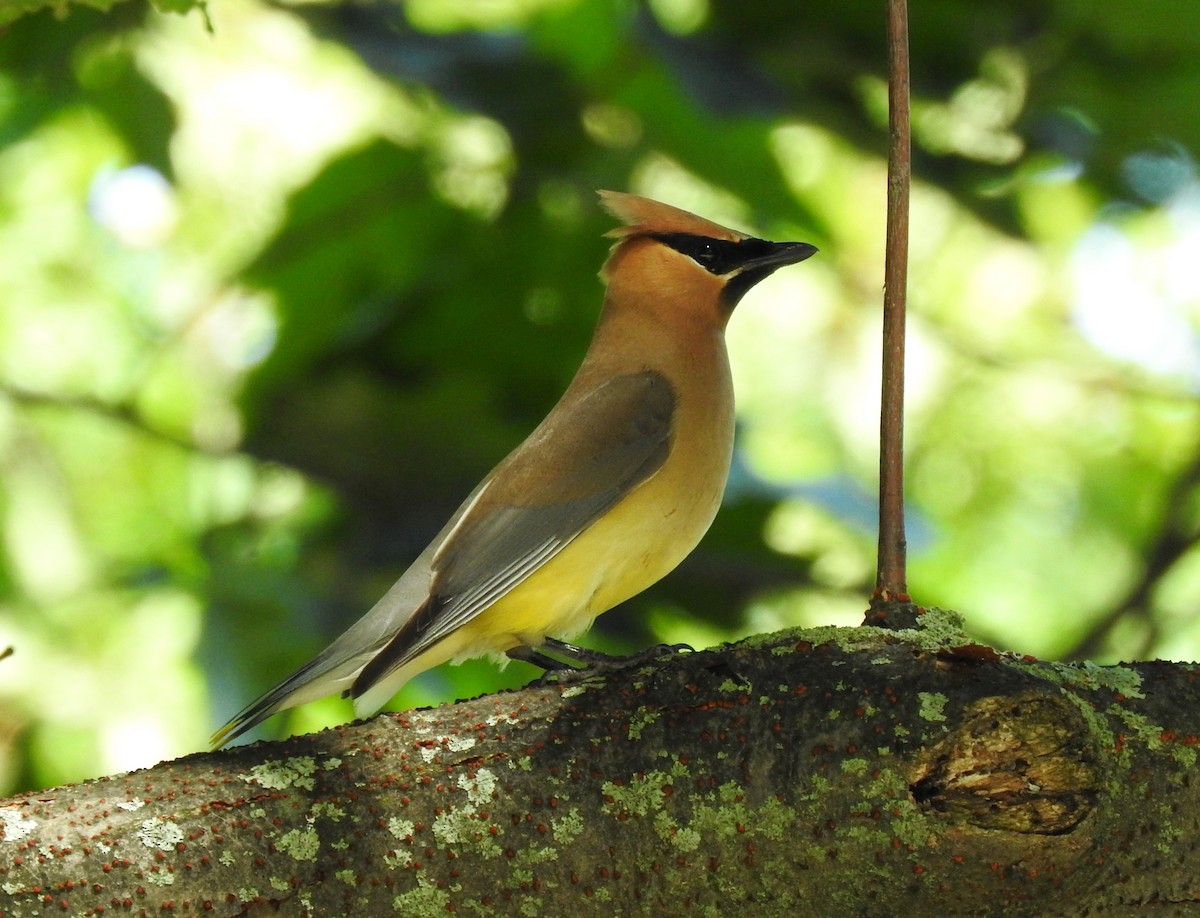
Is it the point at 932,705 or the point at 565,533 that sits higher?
the point at 565,533

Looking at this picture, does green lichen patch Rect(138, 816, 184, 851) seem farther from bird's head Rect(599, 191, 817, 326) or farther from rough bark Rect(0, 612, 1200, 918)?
bird's head Rect(599, 191, 817, 326)

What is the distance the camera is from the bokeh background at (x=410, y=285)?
453 centimetres

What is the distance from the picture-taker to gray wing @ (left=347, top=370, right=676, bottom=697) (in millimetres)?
3379

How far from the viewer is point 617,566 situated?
3.54 metres

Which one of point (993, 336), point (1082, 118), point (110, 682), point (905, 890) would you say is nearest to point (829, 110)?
point (1082, 118)

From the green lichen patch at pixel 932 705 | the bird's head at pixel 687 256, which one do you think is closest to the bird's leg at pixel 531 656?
the bird's head at pixel 687 256

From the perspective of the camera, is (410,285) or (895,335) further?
(410,285)

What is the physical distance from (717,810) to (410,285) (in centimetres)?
294

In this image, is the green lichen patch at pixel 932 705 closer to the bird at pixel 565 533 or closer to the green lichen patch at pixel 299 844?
the green lichen patch at pixel 299 844

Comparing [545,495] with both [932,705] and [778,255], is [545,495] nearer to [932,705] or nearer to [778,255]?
[778,255]

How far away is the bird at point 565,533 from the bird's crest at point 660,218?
214mm

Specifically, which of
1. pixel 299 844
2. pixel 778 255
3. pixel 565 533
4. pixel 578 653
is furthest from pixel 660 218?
pixel 299 844

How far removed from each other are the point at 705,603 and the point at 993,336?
9.37 ft

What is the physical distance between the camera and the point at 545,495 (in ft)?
12.0
